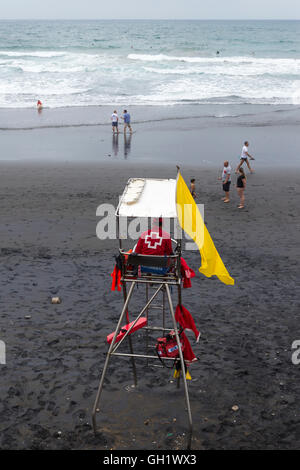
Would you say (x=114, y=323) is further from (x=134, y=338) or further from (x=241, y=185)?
(x=241, y=185)

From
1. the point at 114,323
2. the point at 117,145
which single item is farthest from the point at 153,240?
the point at 117,145

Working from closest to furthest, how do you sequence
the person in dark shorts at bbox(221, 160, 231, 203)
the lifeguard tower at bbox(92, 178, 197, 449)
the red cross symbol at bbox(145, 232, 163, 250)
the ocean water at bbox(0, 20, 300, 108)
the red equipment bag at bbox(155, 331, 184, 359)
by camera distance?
1. the lifeguard tower at bbox(92, 178, 197, 449)
2. the red cross symbol at bbox(145, 232, 163, 250)
3. the red equipment bag at bbox(155, 331, 184, 359)
4. the person in dark shorts at bbox(221, 160, 231, 203)
5. the ocean water at bbox(0, 20, 300, 108)

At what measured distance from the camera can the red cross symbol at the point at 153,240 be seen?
257 inches

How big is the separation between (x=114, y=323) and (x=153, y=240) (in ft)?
13.5

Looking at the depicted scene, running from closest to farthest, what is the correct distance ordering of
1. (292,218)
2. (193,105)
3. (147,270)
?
(147,270) → (292,218) → (193,105)

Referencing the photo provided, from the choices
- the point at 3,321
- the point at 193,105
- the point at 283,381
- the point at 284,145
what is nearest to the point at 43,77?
the point at 193,105

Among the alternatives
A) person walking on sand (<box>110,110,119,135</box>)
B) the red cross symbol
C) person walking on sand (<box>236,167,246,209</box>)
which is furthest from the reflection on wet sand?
the red cross symbol

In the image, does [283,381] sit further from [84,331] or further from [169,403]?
[84,331]

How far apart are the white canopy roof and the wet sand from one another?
11.1 feet

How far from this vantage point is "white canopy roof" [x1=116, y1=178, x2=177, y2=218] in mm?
6352

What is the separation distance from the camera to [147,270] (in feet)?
21.4

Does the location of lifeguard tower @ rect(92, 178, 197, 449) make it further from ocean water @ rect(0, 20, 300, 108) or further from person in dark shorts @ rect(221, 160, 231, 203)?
ocean water @ rect(0, 20, 300, 108)

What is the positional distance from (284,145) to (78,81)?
29.1m
